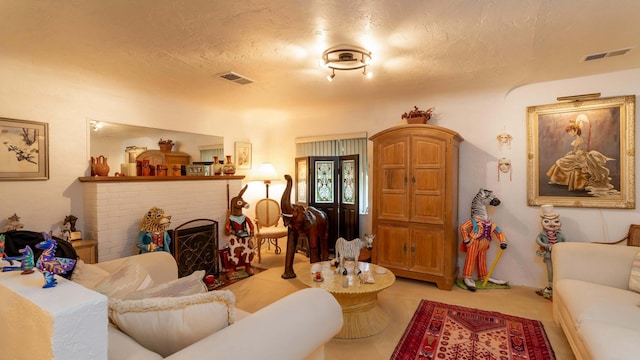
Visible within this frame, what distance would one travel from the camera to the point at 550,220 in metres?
3.18

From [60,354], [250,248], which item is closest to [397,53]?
[60,354]

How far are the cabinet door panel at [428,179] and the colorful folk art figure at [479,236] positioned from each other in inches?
16.1

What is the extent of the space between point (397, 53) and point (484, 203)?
212 centimetres

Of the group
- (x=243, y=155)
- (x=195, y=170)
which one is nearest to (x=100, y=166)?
(x=195, y=170)

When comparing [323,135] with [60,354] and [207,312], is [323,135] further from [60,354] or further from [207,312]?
[60,354]

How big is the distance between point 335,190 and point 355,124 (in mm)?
1038

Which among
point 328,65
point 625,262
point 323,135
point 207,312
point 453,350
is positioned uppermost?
point 328,65

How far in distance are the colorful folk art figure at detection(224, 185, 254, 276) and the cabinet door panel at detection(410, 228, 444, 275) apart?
210 centimetres

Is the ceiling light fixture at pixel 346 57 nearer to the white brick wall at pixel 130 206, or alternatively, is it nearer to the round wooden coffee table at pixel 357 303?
the round wooden coffee table at pixel 357 303

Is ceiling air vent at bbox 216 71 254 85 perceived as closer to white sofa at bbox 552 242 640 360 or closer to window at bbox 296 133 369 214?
window at bbox 296 133 369 214

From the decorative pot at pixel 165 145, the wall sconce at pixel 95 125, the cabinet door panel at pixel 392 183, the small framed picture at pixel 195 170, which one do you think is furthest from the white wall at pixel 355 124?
the cabinet door panel at pixel 392 183

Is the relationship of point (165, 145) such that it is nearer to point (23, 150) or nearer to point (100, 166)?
point (100, 166)

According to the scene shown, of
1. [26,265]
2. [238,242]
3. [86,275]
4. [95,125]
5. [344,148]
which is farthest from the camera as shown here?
[344,148]

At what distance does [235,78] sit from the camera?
309 cm
